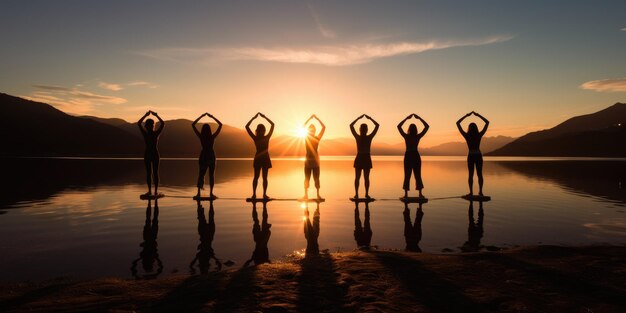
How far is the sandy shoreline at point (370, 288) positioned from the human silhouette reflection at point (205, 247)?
3.40 feet

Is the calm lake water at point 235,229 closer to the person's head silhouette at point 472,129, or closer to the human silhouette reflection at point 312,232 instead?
the human silhouette reflection at point 312,232

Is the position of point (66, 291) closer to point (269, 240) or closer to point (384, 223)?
point (269, 240)

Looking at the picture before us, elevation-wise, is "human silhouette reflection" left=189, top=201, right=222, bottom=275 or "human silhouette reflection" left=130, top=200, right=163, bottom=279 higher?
"human silhouette reflection" left=130, top=200, right=163, bottom=279

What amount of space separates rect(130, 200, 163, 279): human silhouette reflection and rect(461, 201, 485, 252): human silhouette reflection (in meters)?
6.77

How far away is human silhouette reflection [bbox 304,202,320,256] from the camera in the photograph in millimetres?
8703

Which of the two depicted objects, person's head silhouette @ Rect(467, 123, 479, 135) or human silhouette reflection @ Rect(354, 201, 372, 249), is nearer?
human silhouette reflection @ Rect(354, 201, 372, 249)

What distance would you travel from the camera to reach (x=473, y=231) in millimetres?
10773

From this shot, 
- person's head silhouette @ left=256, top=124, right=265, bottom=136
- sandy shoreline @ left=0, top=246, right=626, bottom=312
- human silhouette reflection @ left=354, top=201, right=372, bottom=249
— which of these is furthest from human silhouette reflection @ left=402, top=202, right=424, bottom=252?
person's head silhouette @ left=256, top=124, right=265, bottom=136

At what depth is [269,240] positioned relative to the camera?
380 inches

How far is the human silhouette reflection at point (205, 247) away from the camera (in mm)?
7220

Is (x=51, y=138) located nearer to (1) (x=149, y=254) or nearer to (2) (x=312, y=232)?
(1) (x=149, y=254)

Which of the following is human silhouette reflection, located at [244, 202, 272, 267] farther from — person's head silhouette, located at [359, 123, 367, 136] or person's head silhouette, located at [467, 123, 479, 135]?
person's head silhouette, located at [467, 123, 479, 135]

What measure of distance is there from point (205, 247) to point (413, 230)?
6056 mm

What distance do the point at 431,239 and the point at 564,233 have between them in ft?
13.0
